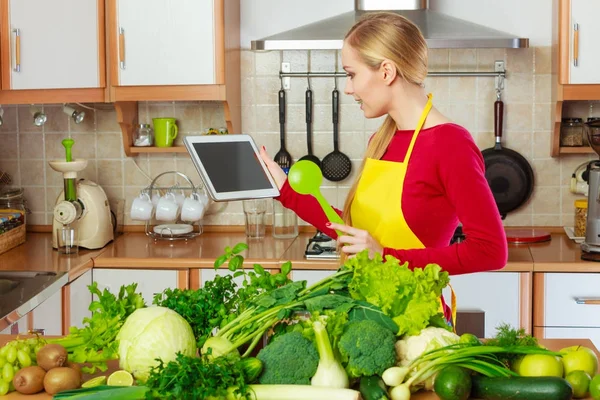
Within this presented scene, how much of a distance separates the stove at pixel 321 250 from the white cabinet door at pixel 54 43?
3.41 ft

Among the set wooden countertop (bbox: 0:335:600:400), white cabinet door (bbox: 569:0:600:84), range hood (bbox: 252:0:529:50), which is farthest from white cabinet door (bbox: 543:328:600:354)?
wooden countertop (bbox: 0:335:600:400)

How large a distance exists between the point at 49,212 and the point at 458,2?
6.51 feet

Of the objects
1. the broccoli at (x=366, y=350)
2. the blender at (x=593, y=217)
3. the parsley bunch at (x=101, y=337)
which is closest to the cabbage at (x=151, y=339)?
the parsley bunch at (x=101, y=337)

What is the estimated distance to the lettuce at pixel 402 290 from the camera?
165 centimetres

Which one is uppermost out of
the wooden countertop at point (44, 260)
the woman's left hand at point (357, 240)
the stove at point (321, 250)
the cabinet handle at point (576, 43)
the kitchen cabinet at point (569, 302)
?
the cabinet handle at point (576, 43)

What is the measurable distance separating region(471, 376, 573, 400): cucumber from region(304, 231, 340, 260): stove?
1.86 metres

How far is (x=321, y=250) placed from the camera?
3463 millimetres

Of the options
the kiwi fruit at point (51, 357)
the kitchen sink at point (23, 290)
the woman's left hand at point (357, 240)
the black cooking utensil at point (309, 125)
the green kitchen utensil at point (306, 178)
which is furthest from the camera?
the black cooking utensil at point (309, 125)

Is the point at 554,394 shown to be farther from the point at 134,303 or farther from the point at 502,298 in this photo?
the point at 502,298

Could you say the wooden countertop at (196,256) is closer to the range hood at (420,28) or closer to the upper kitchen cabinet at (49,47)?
A: the upper kitchen cabinet at (49,47)

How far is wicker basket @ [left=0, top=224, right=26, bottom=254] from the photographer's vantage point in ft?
11.8

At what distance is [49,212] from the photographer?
13.4 ft

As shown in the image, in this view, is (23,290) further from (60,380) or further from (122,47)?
(60,380)

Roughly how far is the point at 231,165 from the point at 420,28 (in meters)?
1.48
